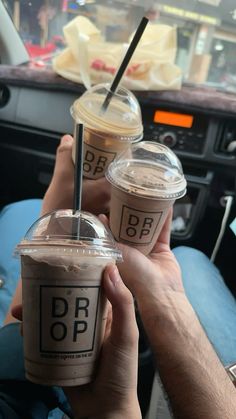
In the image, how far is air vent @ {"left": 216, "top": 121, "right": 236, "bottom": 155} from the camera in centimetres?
176

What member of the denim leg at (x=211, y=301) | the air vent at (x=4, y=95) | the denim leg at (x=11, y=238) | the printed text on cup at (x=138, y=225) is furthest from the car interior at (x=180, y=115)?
the printed text on cup at (x=138, y=225)

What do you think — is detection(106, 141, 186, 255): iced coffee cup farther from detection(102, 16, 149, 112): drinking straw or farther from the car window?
the car window

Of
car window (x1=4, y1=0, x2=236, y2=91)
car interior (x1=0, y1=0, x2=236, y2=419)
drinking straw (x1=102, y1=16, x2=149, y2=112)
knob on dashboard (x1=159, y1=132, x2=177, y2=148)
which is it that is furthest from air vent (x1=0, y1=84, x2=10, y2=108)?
drinking straw (x1=102, y1=16, x2=149, y2=112)

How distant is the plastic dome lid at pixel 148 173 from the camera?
83 centimetres

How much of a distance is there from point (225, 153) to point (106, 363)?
1319mm

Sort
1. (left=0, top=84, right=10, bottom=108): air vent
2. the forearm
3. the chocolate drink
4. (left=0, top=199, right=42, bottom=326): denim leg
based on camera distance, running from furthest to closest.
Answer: (left=0, top=84, right=10, bottom=108): air vent < (left=0, top=199, right=42, bottom=326): denim leg < the forearm < the chocolate drink

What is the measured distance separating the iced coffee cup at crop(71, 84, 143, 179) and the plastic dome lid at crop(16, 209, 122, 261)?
0.87 ft

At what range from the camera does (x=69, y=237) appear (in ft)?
2.04

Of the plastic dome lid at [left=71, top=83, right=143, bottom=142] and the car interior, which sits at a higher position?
the plastic dome lid at [left=71, top=83, right=143, bottom=142]

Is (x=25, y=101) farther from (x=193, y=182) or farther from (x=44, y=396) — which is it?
(x=44, y=396)

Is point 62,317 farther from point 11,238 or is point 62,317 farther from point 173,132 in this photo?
point 173,132

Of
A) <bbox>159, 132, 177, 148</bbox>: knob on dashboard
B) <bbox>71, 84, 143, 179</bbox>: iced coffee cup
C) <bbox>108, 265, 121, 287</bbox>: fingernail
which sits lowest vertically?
<bbox>159, 132, 177, 148</bbox>: knob on dashboard

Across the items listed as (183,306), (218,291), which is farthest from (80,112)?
(218,291)

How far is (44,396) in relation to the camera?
76 cm
